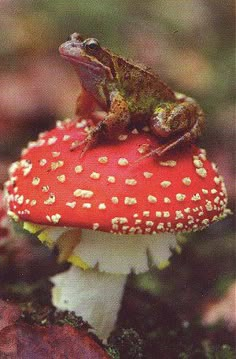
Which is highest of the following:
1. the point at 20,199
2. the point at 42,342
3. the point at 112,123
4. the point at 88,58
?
the point at 88,58

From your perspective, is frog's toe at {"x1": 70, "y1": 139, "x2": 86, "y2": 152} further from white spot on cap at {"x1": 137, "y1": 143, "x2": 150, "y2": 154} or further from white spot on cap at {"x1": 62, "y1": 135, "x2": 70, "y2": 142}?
white spot on cap at {"x1": 137, "y1": 143, "x2": 150, "y2": 154}

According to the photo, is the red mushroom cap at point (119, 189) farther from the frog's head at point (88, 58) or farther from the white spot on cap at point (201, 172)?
the frog's head at point (88, 58)

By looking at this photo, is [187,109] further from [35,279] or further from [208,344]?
[35,279]

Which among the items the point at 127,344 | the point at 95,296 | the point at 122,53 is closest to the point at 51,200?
the point at 95,296

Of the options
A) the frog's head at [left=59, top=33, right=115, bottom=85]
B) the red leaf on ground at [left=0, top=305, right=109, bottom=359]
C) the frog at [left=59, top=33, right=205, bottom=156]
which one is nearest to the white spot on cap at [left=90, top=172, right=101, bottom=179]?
the frog at [left=59, top=33, right=205, bottom=156]

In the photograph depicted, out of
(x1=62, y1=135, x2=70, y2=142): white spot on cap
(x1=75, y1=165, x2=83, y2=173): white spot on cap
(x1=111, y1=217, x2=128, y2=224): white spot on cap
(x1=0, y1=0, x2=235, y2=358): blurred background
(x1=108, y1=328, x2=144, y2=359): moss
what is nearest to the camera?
(x1=111, y1=217, x2=128, y2=224): white spot on cap

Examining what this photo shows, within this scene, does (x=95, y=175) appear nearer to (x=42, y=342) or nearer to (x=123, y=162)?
(x=123, y=162)

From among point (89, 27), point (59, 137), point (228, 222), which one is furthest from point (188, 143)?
point (89, 27)

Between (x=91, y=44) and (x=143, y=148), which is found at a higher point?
(x=91, y=44)

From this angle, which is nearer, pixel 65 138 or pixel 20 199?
pixel 20 199
